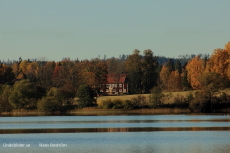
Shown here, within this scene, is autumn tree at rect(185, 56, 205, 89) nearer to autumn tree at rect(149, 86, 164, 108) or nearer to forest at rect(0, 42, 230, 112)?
forest at rect(0, 42, 230, 112)

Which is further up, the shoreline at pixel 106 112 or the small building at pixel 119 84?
the small building at pixel 119 84

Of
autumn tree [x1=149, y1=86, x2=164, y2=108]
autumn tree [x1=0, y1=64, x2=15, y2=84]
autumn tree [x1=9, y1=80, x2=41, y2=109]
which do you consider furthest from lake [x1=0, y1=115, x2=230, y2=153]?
autumn tree [x1=0, y1=64, x2=15, y2=84]

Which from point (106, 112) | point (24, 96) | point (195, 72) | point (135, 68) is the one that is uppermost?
point (135, 68)

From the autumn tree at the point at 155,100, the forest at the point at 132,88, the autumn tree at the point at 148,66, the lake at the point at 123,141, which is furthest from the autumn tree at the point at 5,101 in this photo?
the lake at the point at 123,141

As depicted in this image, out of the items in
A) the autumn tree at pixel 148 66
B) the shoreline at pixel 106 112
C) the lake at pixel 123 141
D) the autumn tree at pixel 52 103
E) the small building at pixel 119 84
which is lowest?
the lake at pixel 123 141

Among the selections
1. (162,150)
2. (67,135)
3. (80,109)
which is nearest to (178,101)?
(80,109)

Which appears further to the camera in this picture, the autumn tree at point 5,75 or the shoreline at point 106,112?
the autumn tree at point 5,75

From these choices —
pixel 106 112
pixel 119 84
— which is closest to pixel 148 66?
pixel 119 84

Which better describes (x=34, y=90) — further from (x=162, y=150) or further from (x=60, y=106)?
(x=162, y=150)

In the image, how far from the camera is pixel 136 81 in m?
148

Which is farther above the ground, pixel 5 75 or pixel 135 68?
pixel 135 68

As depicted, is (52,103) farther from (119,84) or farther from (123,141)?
(119,84)

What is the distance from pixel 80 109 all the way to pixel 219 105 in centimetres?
2919

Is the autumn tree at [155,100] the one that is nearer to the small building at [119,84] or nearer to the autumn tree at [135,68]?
the autumn tree at [135,68]
